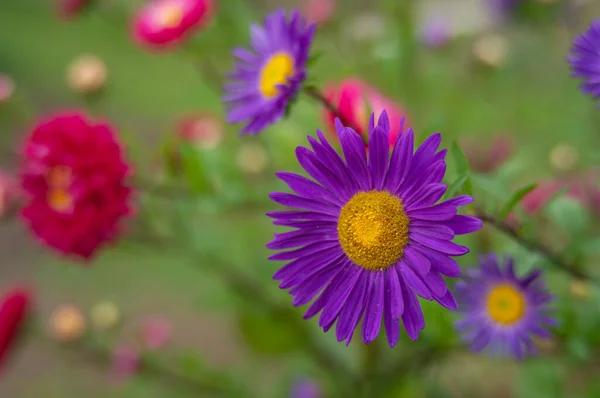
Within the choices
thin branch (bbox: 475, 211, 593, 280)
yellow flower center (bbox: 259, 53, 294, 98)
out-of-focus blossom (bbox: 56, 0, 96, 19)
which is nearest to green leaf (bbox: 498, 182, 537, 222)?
thin branch (bbox: 475, 211, 593, 280)

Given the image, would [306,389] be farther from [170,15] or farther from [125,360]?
[170,15]

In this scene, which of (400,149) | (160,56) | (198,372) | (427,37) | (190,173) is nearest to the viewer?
(400,149)

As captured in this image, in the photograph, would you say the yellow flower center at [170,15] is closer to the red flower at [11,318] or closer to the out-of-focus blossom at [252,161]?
the out-of-focus blossom at [252,161]

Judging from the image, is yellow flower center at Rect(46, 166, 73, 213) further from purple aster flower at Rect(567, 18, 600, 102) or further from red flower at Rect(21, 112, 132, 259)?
purple aster flower at Rect(567, 18, 600, 102)

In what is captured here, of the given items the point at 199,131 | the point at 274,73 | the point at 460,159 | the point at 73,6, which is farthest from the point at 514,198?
the point at 73,6

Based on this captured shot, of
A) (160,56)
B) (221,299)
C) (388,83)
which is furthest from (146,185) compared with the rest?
(160,56)

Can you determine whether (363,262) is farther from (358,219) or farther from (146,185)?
(146,185)
